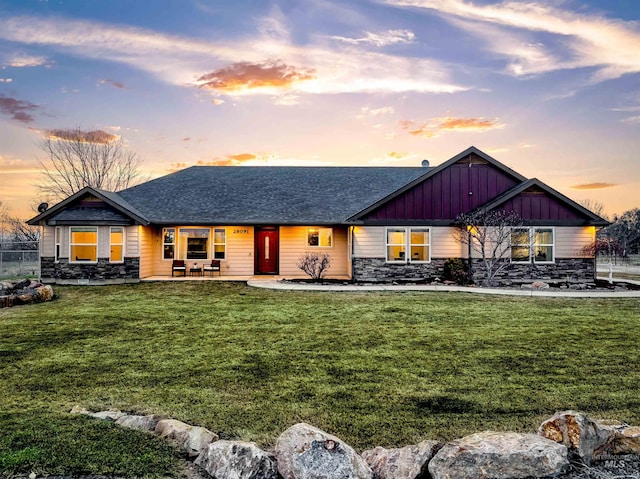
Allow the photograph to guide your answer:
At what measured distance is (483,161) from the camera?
1761 centimetres

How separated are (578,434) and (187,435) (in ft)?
10.1

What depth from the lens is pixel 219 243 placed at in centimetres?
1912

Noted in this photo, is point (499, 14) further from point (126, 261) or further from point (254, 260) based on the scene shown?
point (126, 261)

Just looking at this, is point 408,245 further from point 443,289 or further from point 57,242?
point 57,242

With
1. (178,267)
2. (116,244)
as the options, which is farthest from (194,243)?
(116,244)

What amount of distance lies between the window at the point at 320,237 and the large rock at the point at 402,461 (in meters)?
16.0

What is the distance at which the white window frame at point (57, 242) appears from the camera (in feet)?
56.7

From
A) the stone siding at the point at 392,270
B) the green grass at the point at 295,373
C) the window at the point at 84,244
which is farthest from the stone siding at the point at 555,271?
the window at the point at 84,244

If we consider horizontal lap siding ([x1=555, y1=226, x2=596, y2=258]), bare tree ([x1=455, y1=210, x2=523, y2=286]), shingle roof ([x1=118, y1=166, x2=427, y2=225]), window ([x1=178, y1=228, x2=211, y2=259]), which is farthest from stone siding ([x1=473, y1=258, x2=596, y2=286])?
window ([x1=178, y1=228, x2=211, y2=259])

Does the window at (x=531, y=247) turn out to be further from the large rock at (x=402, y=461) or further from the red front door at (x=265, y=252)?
the large rock at (x=402, y=461)

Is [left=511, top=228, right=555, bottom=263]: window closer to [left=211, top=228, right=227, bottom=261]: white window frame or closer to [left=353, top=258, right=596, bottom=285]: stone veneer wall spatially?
[left=353, top=258, right=596, bottom=285]: stone veneer wall

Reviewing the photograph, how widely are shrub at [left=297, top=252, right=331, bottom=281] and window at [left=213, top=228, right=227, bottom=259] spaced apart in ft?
11.4

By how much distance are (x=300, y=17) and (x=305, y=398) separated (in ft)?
41.4

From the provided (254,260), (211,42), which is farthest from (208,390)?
(254,260)
